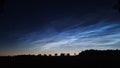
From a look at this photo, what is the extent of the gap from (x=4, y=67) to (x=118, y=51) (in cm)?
3601

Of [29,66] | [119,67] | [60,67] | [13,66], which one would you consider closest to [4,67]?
[13,66]

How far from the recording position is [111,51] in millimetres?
52500

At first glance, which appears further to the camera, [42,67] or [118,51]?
→ [118,51]

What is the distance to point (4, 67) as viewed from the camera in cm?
2355

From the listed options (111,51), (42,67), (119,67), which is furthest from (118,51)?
(42,67)

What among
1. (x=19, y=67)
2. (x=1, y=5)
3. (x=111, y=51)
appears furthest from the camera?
(x=111, y=51)

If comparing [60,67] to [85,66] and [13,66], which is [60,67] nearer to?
[85,66]

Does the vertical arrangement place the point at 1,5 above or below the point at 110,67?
above

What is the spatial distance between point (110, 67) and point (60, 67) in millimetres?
5562

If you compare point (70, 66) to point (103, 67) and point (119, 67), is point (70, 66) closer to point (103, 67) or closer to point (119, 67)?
point (103, 67)

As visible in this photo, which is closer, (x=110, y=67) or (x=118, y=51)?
(x=110, y=67)

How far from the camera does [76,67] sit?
2375 centimetres

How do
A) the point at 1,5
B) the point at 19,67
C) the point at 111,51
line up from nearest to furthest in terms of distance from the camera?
the point at 19,67, the point at 1,5, the point at 111,51

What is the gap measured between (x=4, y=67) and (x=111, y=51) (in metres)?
34.3
